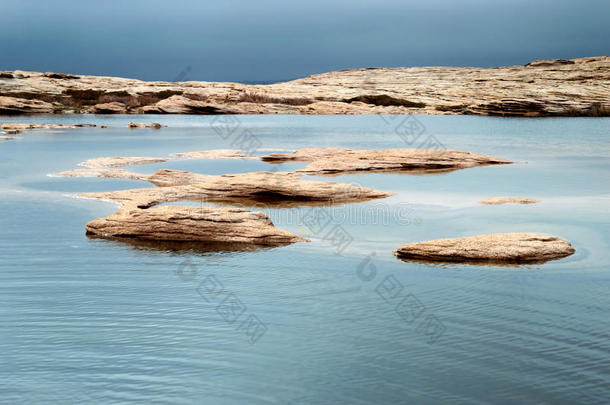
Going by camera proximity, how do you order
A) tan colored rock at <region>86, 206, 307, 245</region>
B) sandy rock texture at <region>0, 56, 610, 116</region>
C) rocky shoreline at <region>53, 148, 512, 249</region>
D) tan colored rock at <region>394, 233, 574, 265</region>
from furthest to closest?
sandy rock texture at <region>0, 56, 610, 116</region> < rocky shoreline at <region>53, 148, 512, 249</region> < tan colored rock at <region>86, 206, 307, 245</region> < tan colored rock at <region>394, 233, 574, 265</region>

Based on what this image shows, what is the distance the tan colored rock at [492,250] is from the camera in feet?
44.7

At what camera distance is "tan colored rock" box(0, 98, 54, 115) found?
277ft

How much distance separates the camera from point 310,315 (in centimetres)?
1058

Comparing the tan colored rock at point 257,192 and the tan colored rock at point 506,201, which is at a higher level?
the tan colored rock at point 257,192

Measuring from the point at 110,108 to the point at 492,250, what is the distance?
87460 millimetres

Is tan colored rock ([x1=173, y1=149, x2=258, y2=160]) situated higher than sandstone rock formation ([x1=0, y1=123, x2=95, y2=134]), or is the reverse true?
sandstone rock formation ([x1=0, y1=123, x2=95, y2=134])

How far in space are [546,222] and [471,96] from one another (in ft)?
342

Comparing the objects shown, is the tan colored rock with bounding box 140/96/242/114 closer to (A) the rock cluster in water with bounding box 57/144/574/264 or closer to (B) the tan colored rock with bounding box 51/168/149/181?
(A) the rock cluster in water with bounding box 57/144/574/264

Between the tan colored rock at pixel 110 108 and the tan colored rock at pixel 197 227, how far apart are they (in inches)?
A: 3180

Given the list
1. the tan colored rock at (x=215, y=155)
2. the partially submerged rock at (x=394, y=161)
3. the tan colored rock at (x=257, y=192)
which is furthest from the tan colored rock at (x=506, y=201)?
the tan colored rock at (x=215, y=155)

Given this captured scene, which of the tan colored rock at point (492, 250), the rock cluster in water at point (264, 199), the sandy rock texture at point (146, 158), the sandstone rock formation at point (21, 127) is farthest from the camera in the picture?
the sandstone rock formation at point (21, 127)

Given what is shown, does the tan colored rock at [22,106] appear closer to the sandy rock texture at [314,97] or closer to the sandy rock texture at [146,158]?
the sandy rock texture at [314,97]

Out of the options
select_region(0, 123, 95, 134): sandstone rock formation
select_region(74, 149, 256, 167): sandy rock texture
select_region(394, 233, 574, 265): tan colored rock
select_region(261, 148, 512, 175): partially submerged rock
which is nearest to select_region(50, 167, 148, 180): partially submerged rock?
select_region(74, 149, 256, 167): sandy rock texture

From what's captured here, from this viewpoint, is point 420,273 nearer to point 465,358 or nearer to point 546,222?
point 465,358
